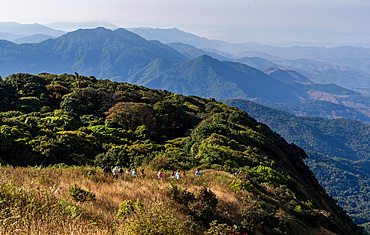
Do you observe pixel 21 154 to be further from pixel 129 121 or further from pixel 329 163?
pixel 329 163

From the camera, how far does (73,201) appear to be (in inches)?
243

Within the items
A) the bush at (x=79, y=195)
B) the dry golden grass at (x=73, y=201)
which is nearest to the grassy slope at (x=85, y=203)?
the dry golden grass at (x=73, y=201)

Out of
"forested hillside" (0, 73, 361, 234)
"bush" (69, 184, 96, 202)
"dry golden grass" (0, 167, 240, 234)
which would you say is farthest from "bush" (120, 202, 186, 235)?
"bush" (69, 184, 96, 202)

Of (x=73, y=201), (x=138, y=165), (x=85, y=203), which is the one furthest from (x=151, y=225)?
(x=138, y=165)

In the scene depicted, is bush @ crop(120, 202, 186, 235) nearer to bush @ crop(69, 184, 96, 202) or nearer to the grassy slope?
the grassy slope

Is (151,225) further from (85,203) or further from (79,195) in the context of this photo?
(79,195)

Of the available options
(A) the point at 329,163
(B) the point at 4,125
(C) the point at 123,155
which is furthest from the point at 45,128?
(A) the point at 329,163

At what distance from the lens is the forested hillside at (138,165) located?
533cm

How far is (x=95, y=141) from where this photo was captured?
19.1 m

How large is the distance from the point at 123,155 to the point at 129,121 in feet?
31.7

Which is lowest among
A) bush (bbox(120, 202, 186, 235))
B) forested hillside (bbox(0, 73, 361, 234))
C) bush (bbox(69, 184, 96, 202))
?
forested hillside (bbox(0, 73, 361, 234))

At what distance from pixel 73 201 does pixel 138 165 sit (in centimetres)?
953

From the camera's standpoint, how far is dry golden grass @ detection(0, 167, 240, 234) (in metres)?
4.26

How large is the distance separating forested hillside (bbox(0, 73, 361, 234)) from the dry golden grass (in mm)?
38
